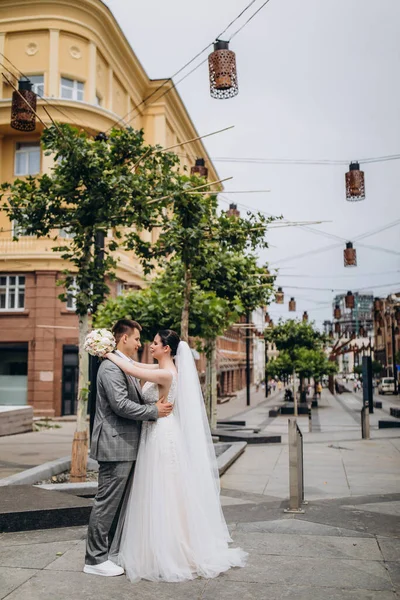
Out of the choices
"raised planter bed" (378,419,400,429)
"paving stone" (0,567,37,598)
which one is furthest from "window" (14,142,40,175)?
"paving stone" (0,567,37,598)

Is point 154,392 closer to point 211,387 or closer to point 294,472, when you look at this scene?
point 294,472

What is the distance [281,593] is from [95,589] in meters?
1.38

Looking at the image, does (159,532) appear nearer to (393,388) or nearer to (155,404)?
(155,404)

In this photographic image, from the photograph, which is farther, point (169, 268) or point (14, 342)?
point (14, 342)

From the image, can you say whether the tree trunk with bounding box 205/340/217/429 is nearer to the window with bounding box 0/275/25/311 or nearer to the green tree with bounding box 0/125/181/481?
the green tree with bounding box 0/125/181/481

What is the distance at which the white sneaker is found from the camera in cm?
473

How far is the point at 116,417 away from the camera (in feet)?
16.6

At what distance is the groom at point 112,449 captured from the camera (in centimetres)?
480

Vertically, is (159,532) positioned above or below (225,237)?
below

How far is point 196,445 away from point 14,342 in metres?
25.0

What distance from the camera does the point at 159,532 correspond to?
4.84 m

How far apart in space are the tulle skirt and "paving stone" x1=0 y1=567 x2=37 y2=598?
72 centimetres

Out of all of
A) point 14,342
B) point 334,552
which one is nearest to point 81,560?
point 334,552

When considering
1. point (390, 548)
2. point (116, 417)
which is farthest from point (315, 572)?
point (116, 417)
